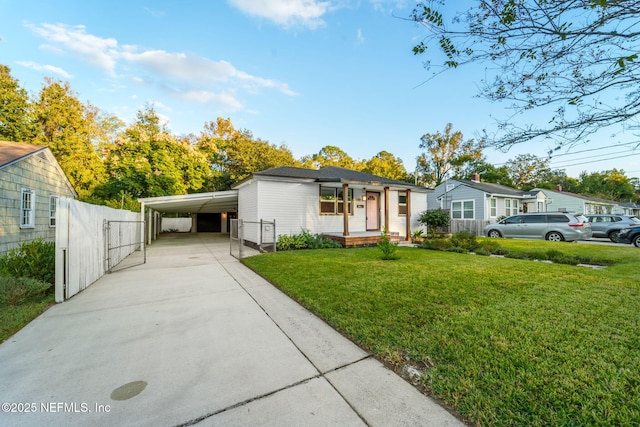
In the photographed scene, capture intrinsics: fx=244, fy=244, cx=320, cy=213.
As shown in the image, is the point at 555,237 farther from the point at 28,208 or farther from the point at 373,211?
the point at 28,208

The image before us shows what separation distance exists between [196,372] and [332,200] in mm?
9945

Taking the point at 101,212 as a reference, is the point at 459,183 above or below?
above

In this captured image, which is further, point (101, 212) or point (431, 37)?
point (101, 212)

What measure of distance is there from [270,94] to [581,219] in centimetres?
1698

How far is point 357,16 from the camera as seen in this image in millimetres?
6316

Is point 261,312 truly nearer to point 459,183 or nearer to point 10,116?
point 459,183

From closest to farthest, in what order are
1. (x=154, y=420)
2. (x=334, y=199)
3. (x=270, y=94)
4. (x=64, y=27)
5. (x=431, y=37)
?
1. (x=154, y=420)
2. (x=431, y=37)
3. (x=64, y=27)
4. (x=334, y=199)
5. (x=270, y=94)

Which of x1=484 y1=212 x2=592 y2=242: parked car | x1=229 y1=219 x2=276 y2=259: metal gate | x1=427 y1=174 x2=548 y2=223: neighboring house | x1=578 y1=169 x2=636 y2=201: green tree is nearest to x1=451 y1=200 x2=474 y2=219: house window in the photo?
x1=427 y1=174 x2=548 y2=223: neighboring house

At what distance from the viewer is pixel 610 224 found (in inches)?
534

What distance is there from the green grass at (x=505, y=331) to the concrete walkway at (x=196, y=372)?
349 mm

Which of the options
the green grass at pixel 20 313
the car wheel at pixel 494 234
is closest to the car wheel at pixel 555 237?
the car wheel at pixel 494 234

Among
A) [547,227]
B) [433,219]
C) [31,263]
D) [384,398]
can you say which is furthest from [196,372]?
[547,227]

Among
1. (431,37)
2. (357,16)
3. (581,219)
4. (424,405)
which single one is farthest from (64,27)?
(581,219)

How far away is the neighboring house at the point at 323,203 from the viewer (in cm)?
1028
